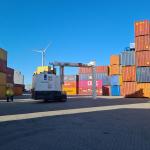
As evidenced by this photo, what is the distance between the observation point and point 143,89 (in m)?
52.1

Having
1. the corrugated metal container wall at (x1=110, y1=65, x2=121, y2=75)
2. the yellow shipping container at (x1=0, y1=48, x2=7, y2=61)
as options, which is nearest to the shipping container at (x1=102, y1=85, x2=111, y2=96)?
the corrugated metal container wall at (x1=110, y1=65, x2=121, y2=75)

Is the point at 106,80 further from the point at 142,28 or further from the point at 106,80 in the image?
the point at 142,28

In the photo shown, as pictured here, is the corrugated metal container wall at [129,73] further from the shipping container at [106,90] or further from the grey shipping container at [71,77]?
the grey shipping container at [71,77]

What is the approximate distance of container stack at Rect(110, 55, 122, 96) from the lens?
7062cm

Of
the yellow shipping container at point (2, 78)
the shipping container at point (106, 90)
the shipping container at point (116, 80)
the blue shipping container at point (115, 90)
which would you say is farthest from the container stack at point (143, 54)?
the shipping container at point (106, 90)

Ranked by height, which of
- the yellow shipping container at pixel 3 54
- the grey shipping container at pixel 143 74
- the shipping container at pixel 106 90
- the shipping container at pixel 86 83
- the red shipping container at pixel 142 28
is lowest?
the shipping container at pixel 106 90

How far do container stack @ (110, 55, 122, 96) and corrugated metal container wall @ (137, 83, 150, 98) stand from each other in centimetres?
1773

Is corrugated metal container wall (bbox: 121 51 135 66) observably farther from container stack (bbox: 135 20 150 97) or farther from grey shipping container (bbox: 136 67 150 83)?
grey shipping container (bbox: 136 67 150 83)

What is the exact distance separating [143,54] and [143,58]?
21.9 inches

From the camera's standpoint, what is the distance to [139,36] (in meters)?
50.8

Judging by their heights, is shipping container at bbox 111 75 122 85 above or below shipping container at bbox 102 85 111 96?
above

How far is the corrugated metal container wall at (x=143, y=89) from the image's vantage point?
51612mm

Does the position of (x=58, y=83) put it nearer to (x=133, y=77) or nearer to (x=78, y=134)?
(x=133, y=77)

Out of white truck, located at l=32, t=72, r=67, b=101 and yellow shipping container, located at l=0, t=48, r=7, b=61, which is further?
yellow shipping container, located at l=0, t=48, r=7, b=61
